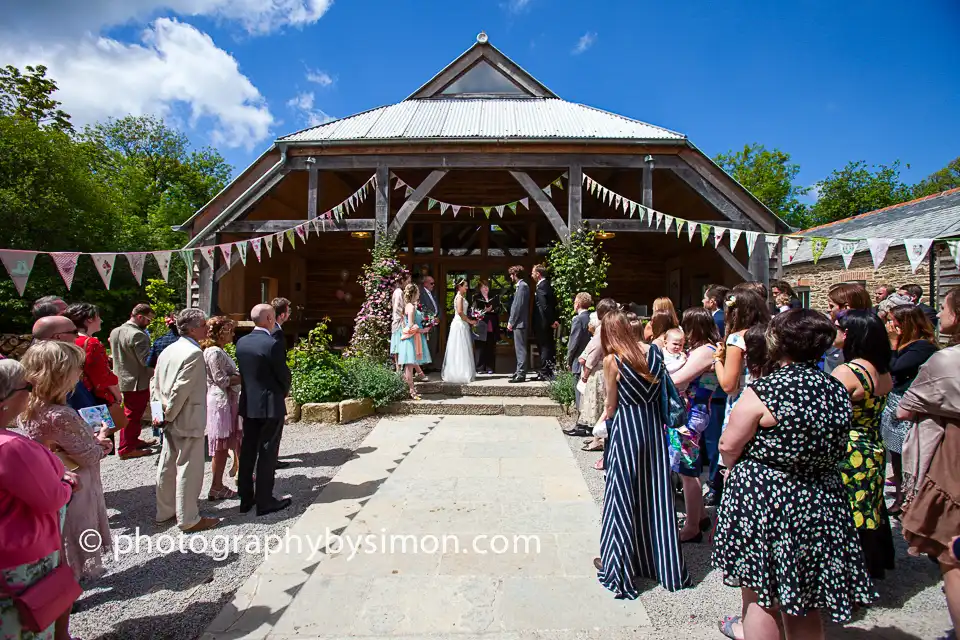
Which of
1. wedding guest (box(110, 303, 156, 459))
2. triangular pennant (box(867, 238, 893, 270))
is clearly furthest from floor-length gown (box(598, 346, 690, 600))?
wedding guest (box(110, 303, 156, 459))

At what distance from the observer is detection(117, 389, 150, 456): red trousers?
216 inches

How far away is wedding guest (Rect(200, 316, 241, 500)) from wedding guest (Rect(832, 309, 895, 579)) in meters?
4.36

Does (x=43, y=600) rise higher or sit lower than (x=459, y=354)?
lower

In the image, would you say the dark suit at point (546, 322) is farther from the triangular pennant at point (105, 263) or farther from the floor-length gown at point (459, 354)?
the triangular pennant at point (105, 263)

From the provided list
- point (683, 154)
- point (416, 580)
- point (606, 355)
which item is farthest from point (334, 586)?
point (683, 154)

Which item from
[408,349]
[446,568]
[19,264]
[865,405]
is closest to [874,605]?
[865,405]

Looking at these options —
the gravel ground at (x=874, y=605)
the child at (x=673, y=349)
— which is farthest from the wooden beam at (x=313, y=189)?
the gravel ground at (x=874, y=605)

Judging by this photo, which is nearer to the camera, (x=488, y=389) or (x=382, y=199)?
(x=488, y=389)

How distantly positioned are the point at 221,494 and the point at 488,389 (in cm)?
403

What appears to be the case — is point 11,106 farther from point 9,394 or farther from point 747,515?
point 747,515

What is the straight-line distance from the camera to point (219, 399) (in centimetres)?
415

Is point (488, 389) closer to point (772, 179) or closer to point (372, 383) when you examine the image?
point (372, 383)

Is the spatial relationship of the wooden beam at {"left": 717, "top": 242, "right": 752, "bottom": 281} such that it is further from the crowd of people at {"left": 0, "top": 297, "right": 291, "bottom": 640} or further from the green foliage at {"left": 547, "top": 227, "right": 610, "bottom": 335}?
the crowd of people at {"left": 0, "top": 297, "right": 291, "bottom": 640}

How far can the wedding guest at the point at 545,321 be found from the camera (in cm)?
763
